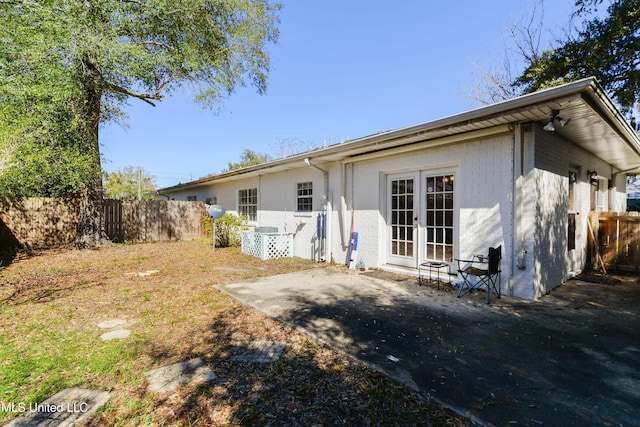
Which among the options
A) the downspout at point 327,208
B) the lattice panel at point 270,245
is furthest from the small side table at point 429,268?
the lattice panel at point 270,245

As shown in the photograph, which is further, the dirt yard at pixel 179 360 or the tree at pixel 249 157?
the tree at pixel 249 157

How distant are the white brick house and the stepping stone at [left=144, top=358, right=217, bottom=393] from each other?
441cm

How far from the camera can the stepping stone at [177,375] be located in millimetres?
2285

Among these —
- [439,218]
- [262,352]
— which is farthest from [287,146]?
[262,352]

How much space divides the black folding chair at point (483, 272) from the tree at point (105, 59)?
29.3ft

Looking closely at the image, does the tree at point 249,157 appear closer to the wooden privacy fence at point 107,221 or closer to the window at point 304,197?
the wooden privacy fence at point 107,221

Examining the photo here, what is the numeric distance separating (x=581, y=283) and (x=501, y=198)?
2857 millimetres

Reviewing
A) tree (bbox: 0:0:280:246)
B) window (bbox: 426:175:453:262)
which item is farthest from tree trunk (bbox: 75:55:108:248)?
window (bbox: 426:175:453:262)

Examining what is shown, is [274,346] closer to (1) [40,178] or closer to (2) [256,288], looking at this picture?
(2) [256,288]

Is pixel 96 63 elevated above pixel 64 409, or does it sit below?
above

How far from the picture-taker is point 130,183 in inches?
1187

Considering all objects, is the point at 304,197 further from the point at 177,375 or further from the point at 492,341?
the point at 177,375

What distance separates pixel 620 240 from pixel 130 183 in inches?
1395

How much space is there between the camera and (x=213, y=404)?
206 centimetres
